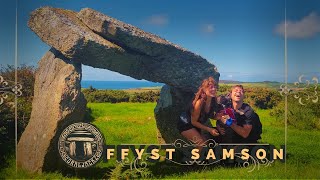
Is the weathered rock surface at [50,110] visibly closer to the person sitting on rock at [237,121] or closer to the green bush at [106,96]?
the green bush at [106,96]

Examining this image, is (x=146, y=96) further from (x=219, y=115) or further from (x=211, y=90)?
(x=219, y=115)

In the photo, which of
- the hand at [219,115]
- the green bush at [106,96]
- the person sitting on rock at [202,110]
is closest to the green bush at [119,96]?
the green bush at [106,96]

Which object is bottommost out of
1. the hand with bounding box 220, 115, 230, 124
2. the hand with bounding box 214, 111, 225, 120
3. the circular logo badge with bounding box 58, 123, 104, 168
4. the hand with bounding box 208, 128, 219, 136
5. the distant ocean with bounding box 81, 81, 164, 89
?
the circular logo badge with bounding box 58, 123, 104, 168

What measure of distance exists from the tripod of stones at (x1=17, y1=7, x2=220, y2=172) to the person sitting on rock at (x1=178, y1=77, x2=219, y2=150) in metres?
0.12

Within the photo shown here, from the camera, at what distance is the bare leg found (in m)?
6.75

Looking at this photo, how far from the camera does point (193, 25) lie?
6.71m

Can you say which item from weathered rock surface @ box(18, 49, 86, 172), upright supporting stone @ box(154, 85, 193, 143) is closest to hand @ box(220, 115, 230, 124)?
upright supporting stone @ box(154, 85, 193, 143)

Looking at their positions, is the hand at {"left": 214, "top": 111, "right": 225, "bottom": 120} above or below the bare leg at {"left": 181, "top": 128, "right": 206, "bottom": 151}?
above

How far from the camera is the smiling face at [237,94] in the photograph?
6.75m

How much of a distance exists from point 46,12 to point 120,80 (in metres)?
1.56

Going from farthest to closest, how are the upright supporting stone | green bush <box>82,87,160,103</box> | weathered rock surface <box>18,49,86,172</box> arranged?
1. the upright supporting stone
2. green bush <box>82,87,160,103</box>
3. weathered rock surface <box>18,49,86,172</box>

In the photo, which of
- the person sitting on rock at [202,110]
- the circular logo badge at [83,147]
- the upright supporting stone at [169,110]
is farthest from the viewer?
the upright supporting stone at [169,110]

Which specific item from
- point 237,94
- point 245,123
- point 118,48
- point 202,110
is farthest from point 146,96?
point 245,123

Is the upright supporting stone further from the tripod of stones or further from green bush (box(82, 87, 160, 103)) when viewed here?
the tripod of stones
